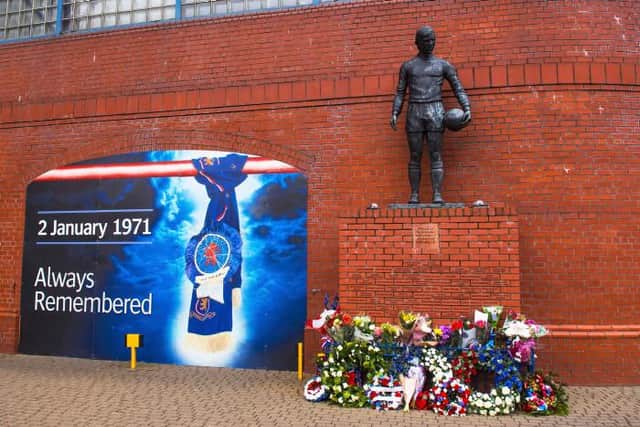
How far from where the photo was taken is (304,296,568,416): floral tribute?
5855mm

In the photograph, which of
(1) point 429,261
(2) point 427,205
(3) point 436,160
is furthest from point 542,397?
(3) point 436,160

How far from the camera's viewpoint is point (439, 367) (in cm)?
600

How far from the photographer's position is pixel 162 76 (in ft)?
29.2

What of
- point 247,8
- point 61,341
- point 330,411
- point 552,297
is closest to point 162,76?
point 247,8

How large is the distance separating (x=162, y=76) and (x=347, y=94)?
2.96 metres

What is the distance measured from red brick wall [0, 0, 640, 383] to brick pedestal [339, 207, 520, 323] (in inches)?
40.2

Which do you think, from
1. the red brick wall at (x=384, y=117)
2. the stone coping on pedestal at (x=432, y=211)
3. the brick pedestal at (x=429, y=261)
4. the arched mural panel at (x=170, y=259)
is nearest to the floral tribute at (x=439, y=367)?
the brick pedestal at (x=429, y=261)

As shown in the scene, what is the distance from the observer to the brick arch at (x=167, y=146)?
8.27 meters

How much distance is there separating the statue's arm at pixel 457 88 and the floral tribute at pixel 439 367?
237cm

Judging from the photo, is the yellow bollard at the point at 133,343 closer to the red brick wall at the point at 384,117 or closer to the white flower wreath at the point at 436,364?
the red brick wall at the point at 384,117

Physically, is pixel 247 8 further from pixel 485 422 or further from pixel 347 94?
pixel 485 422

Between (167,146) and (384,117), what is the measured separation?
329 cm

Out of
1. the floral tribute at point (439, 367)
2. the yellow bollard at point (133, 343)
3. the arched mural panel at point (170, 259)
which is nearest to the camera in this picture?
the floral tribute at point (439, 367)

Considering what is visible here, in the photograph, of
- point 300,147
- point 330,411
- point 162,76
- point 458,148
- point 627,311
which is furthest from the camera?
point 162,76
